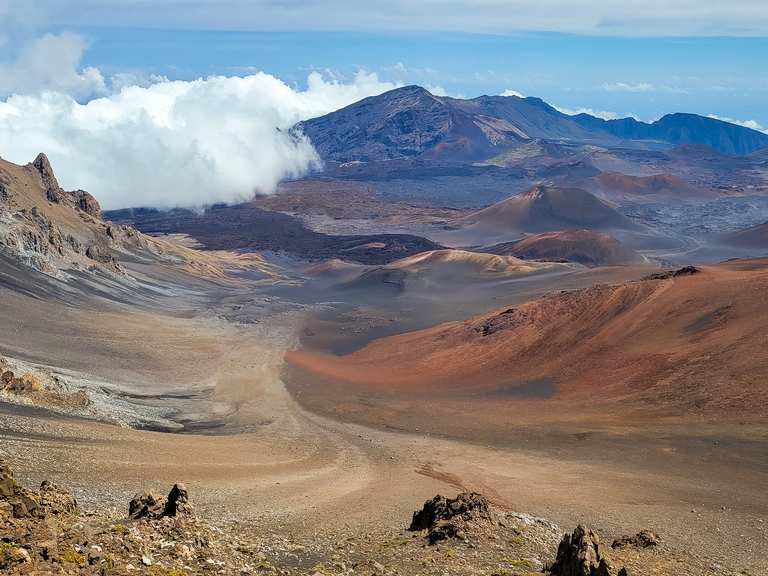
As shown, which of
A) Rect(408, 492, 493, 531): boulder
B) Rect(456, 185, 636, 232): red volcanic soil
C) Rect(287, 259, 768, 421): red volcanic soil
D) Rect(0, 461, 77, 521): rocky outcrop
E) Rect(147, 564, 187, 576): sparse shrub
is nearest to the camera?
Rect(147, 564, 187, 576): sparse shrub

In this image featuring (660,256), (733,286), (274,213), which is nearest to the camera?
(733,286)

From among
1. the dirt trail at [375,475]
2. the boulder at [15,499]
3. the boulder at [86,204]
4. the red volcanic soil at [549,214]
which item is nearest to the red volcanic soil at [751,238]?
the red volcanic soil at [549,214]

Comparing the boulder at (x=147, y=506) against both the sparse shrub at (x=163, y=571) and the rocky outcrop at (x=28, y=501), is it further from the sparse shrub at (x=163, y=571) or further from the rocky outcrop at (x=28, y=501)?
the sparse shrub at (x=163, y=571)

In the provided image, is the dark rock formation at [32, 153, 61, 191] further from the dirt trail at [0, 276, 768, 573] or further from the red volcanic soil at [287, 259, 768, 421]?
the dirt trail at [0, 276, 768, 573]

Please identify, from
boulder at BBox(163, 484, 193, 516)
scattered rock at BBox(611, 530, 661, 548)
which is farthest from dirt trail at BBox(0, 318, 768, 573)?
boulder at BBox(163, 484, 193, 516)

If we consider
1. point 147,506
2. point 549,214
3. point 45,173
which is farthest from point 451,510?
point 549,214

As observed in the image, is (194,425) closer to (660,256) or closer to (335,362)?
(335,362)

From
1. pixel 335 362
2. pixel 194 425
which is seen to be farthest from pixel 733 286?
pixel 194 425
